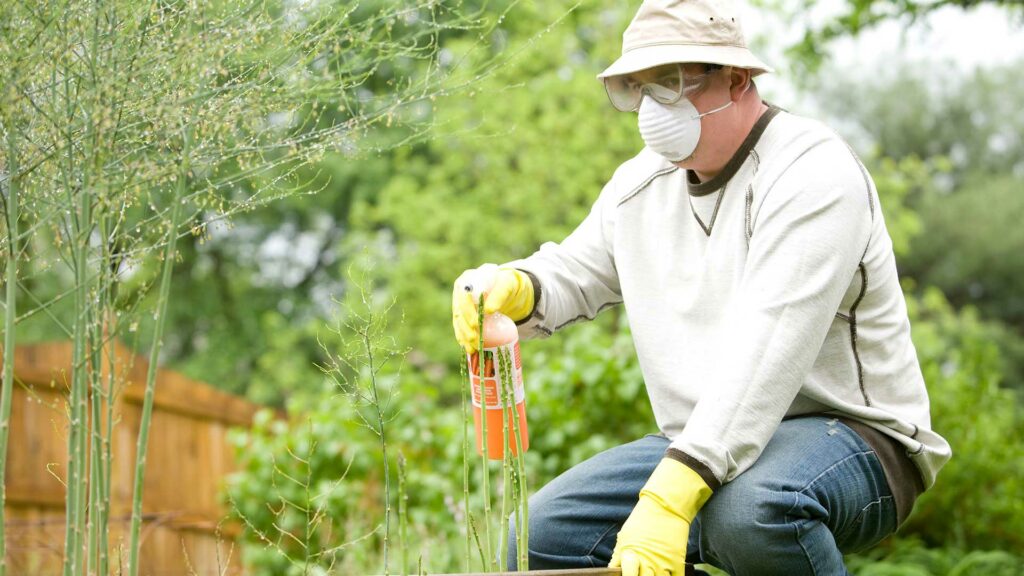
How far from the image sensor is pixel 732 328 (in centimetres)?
222

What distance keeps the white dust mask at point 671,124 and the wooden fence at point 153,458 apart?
3.91 meters

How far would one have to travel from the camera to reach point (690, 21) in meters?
2.29

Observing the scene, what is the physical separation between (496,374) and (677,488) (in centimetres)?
44

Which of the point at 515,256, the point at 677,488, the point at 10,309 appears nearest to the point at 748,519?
the point at 677,488

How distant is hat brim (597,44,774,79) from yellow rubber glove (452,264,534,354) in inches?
19.0

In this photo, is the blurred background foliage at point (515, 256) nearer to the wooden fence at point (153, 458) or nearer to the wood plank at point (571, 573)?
the wood plank at point (571, 573)

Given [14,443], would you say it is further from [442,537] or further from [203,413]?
[442,537]

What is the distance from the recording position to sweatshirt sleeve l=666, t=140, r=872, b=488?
6.82 ft

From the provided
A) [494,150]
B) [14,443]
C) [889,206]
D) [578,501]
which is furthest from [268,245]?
[578,501]

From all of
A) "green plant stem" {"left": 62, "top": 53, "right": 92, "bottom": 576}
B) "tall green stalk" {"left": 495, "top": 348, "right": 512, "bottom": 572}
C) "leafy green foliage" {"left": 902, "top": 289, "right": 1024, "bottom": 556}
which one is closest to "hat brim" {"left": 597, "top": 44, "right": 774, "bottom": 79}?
"tall green stalk" {"left": 495, "top": 348, "right": 512, "bottom": 572}

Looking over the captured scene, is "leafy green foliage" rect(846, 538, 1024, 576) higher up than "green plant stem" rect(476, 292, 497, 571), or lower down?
lower down

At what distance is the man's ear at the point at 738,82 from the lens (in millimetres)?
2346

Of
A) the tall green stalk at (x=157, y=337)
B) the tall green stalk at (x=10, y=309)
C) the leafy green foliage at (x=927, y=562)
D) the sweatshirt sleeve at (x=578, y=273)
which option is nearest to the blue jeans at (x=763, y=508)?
the sweatshirt sleeve at (x=578, y=273)

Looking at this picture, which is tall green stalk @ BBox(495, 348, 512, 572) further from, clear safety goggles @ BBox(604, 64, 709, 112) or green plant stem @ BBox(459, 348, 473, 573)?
clear safety goggles @ BBox(604, 64, 709, 112)
